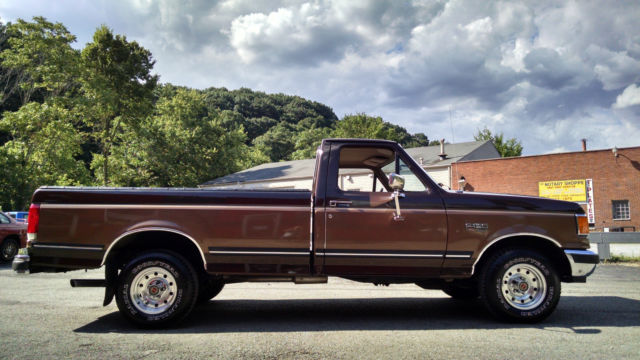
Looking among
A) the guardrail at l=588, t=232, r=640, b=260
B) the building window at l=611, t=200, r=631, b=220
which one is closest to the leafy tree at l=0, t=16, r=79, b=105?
the guardrail at l=588, t=232, r=640, b=260

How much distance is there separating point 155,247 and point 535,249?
14.6ft

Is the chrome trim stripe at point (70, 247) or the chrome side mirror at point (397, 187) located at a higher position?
the chrome side mirror at point (397, 187)

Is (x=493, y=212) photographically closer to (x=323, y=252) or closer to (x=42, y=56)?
(x=323, y=252)

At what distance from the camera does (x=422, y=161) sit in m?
33.2

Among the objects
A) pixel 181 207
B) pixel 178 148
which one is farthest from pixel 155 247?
pixel 178 148

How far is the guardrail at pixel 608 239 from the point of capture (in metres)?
12.6

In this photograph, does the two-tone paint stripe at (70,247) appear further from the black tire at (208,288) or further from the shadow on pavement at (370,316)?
the black tire at (208,288)

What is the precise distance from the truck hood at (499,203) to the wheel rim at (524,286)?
26.6 inches

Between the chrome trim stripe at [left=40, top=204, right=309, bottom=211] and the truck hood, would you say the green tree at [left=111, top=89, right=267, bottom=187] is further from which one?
the truck hood

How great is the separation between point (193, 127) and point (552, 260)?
4607 centimetres

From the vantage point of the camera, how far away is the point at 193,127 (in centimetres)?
4753

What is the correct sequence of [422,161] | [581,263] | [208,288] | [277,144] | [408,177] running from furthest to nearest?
[277,144]
[422,161]
[208,288]
[408,177]
[581,263]

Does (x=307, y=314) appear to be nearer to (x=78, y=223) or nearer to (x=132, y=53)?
(x=78, y=223)

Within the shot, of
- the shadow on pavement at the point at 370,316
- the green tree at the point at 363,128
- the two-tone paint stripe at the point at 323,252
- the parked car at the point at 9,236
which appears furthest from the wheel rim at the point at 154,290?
the green tree at the point at 363,128
